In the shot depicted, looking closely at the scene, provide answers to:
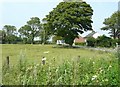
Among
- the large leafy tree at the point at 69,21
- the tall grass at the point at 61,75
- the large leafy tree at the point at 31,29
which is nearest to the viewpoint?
the tall grass at the point at 61,75

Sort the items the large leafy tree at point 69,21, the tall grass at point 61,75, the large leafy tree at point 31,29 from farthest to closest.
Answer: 1. the large leafy tree at point 69,21
2. the large leafy tree at point 31,29
3. the tall grass at point 61,75

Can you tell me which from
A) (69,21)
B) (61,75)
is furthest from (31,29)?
(61,75)

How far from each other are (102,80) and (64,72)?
2.17 ft

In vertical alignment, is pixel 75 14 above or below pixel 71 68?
above

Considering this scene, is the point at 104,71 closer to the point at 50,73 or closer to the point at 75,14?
the point at 50,73

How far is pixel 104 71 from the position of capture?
4.37 metres

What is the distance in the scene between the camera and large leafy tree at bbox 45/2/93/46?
28891mm

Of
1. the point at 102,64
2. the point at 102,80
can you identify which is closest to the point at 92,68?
the point at 102,64

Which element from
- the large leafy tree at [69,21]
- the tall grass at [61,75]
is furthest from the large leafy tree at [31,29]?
the tall grass at [61,75]

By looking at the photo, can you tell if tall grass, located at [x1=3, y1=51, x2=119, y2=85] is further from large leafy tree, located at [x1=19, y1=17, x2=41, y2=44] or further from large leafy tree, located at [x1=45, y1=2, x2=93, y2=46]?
large leafy tree, located at [x1=45, y1=2, x2=93, y2=46]

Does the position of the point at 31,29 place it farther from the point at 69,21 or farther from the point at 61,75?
the point at 61,75

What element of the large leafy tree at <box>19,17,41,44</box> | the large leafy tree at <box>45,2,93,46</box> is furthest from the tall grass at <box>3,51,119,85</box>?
the large leafy tree at <box>45,2,93,46</box>

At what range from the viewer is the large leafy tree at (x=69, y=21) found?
2889cm

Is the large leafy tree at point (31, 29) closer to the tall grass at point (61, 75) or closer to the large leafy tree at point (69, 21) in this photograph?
the large leafy tree at point (69, 21)
